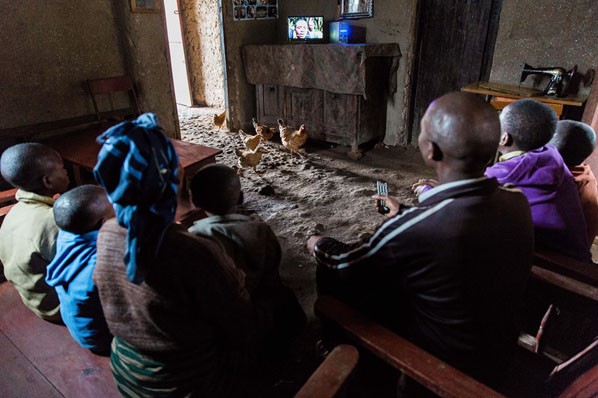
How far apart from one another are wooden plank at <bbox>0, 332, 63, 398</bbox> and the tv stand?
4.30 m

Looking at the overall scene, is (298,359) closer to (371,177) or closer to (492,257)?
(492,257)

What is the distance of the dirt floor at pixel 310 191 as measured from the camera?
282 cm

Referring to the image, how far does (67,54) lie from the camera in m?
3.66

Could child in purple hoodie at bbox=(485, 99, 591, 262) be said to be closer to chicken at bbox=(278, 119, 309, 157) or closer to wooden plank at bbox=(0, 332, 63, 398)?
wooden plank at bbox=(0, 332, 63, 398)

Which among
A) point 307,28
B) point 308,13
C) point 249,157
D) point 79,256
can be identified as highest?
point 308,13

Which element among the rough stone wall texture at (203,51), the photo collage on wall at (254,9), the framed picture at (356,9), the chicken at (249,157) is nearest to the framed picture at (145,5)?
the photo collage on wall at (254,9)

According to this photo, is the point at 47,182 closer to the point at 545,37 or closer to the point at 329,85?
the point at 329,85

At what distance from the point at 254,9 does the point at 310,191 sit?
3.49m

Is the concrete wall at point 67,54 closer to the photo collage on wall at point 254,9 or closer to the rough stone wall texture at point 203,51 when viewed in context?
the photo collage on wall at point 254,9

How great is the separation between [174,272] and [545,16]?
4290mm

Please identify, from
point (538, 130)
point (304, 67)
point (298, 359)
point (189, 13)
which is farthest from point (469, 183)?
point (189, 13)

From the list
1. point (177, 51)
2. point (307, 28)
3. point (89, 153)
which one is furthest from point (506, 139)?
point (177, 51)

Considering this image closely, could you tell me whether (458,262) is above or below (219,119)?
above

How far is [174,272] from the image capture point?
0.93 meters
